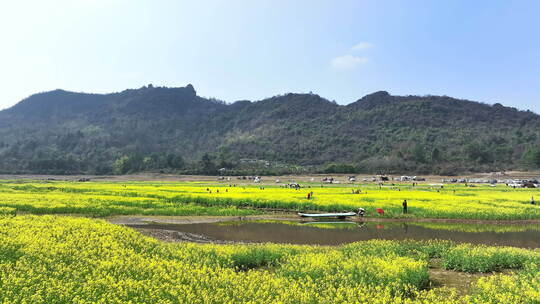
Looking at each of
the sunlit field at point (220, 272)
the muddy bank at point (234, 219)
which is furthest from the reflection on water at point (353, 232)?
the sunlit field at point (220, 272)

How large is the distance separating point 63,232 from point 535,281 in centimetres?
1913

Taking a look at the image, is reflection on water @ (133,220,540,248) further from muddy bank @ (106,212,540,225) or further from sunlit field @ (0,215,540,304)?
sunlit field @ (0,215,540,304)

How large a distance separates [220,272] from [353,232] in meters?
17.1

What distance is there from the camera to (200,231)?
2806 cm

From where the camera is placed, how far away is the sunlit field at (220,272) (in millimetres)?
9672

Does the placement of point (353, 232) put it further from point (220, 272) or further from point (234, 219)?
point (220, 272)

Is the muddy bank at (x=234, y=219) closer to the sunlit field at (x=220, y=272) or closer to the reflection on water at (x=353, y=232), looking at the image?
the reflection on water at (x=353, y=232)

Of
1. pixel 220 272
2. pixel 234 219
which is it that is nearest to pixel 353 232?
pixel 234 219

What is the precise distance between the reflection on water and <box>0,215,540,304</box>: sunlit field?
7.03 metres

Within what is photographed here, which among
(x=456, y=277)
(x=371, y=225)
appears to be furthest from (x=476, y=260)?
(x=371, y=225)

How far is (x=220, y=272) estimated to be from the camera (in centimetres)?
1227

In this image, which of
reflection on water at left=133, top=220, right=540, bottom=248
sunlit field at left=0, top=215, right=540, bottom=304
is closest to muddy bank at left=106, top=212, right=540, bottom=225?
reflection on water at left=133, top=220, right=540, bottom=248

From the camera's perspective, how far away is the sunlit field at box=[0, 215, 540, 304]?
→ 967 centimetres

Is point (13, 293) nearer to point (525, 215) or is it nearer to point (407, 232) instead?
point (407, 232)
